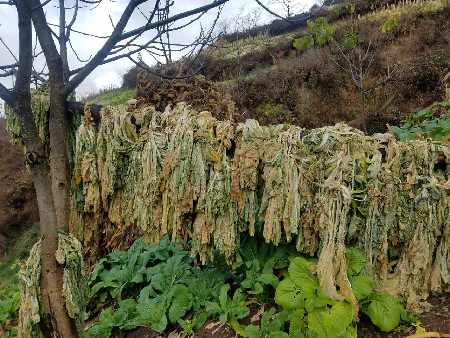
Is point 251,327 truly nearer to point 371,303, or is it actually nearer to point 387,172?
point 371,303

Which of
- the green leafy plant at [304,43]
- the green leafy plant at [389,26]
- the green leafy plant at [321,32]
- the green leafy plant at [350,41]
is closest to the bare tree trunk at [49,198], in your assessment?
the green leafy plant at [350,41]

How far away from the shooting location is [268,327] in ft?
9.06

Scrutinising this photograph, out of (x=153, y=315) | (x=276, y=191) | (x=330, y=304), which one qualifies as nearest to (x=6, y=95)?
(x=276, y=191)

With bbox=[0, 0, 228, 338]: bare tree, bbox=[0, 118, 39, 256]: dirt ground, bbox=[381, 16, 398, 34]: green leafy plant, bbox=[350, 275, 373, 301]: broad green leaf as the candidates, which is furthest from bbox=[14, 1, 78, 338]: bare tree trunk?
bbox=[381, 16, 398, 34]: green leafy plant

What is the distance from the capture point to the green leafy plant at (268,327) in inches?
107

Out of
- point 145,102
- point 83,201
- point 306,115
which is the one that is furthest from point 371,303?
point 306,115

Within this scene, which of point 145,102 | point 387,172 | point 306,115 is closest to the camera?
point 387,172

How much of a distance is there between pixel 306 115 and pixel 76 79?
789cm

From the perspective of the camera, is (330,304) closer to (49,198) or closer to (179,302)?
(179,302)

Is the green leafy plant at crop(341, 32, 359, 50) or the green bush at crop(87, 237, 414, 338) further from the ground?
the green leafy plant at crop(341, 32, 359, 50)

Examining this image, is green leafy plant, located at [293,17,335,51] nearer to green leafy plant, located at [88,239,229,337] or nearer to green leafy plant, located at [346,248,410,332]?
green leafy plant, located at [88,239,229,337]

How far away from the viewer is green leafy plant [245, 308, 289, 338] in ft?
8.96

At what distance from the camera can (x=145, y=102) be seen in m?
6.48

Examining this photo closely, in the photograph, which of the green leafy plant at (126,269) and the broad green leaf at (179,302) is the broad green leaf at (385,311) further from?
the green leafy plant at (126,269)
